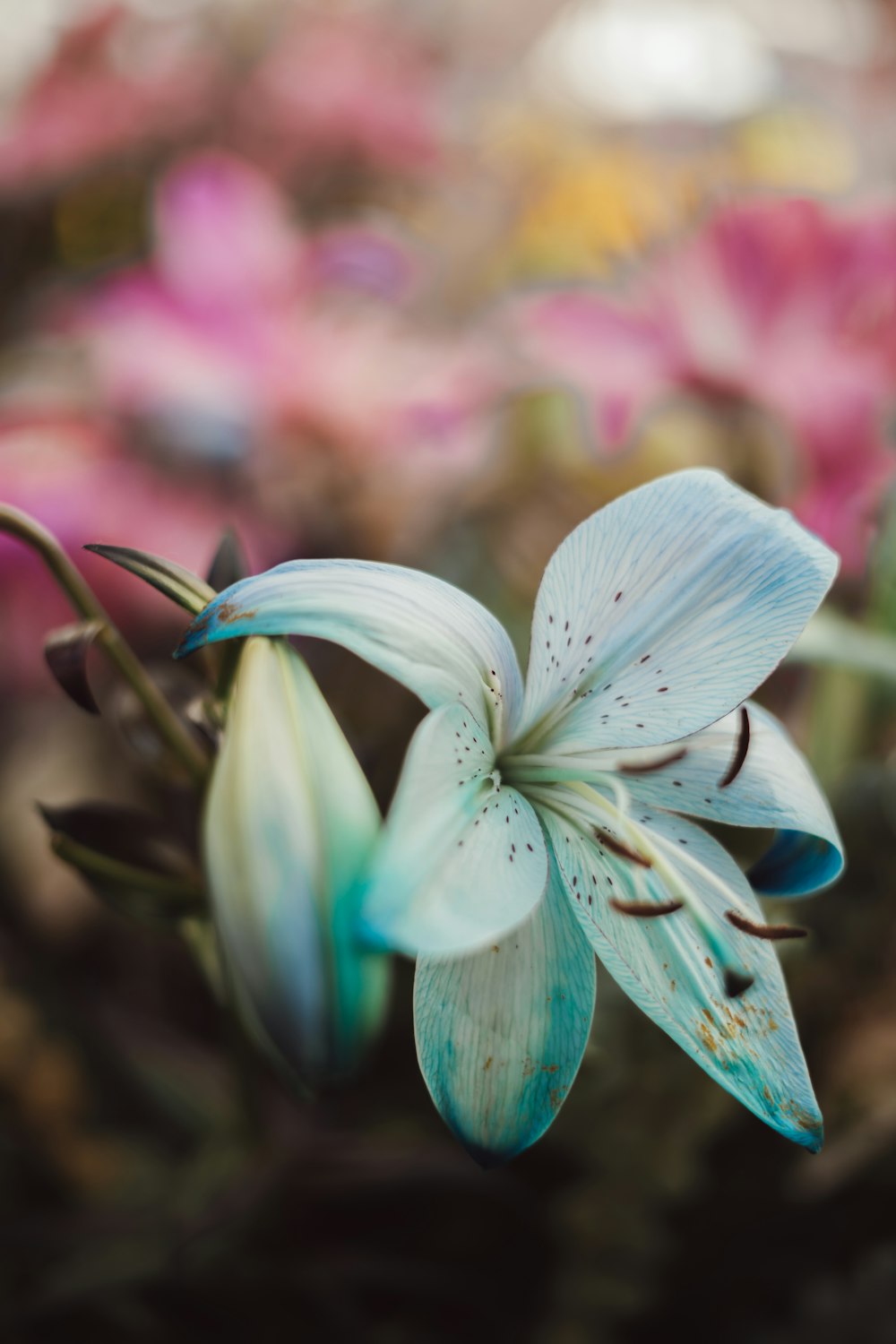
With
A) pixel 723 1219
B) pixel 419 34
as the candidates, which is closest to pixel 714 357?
pixel 723 1219

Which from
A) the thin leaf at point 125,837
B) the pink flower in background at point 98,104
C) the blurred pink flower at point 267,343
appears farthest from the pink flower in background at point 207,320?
the thin leaf at point 125,837

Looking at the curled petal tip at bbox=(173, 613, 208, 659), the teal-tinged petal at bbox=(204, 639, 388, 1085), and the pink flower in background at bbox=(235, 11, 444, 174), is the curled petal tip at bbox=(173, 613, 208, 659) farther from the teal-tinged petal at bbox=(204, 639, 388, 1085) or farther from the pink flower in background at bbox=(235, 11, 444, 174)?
the pink flower in background at bbox=(235, 11, 444, 174)

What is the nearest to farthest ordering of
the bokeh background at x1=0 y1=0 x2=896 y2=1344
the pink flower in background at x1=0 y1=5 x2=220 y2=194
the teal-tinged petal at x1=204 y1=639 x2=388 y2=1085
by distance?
the teal-tinged petal at x1=204 y1=639 x2=388 y2=1085 → the bokeh background at x1=0 y1=0 x2=896 y2=1344 → the pink flower in background at x1=0 y1=5 x2=220 y2=194

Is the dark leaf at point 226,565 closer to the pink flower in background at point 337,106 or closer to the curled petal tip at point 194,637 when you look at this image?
the curled petal tip at point 194,637

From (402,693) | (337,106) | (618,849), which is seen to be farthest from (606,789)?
(337,106)

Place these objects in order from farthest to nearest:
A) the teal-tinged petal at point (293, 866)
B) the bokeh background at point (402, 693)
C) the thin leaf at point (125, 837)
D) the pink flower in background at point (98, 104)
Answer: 1. the pink flower in background at point (98, 104)
2. the bokeh background at point (402, 693)
3. the thin leaf at point (125, 837)
4. the teal-tinged petal at point (293, 866)

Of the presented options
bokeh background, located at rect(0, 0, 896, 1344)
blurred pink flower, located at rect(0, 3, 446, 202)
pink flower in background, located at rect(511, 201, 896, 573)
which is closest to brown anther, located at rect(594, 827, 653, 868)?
bokeh background, located at rect(0, 0, 896, 1344)

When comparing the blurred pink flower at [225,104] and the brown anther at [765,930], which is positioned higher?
the blurred pink flower at [225,104]
